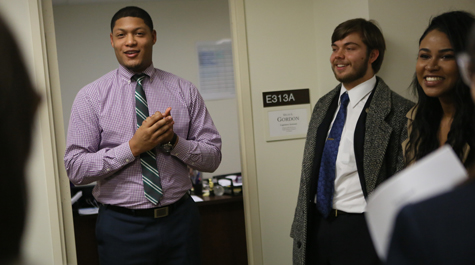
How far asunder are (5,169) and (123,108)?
1.62m

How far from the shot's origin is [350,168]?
1859 mm

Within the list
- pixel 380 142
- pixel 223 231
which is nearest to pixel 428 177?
pixel 380 142

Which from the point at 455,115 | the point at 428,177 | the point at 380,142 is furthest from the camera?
the point at 380,142

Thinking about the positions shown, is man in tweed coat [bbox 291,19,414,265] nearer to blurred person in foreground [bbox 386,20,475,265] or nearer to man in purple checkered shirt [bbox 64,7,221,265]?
man in purple checkered shirt [bbox 64,7,221,265]

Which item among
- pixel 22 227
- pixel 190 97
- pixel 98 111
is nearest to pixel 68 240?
pixel 98 111

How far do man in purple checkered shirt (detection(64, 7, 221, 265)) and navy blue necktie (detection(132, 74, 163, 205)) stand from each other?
1.1 inches

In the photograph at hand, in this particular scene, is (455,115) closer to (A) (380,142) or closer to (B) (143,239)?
(A) (380,142)

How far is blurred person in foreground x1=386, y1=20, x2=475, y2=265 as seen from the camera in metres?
0.48

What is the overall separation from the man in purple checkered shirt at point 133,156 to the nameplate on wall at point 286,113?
0.81 m

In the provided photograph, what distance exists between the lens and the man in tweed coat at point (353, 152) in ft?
5.96

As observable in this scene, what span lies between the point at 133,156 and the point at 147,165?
10 cm

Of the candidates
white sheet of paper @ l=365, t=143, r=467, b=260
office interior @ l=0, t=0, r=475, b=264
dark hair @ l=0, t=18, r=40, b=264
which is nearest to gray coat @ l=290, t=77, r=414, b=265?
office interior @ l=0, t=0, r=475, b=264

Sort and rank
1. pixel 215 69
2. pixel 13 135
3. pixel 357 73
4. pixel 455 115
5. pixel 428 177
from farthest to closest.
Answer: pixel 215 69 < pixel 357 73 < pixel 455 115 < pixel 428 177 < pixel 13 135

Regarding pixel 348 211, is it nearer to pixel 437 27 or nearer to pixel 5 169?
pixel 437 27
